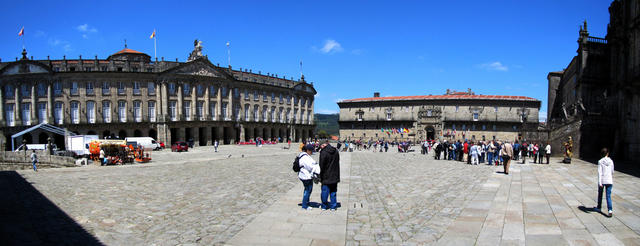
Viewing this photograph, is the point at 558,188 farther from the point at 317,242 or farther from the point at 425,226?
the point at 317,242

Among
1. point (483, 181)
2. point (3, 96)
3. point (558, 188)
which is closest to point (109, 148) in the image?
point (483, 181)

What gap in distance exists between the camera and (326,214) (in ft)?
A: 23.6

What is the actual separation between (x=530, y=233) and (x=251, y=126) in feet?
165

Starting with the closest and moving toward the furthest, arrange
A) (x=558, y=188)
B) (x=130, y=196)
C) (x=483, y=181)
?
(x=130, y=196), (x=558, y=188), (x=483, y=181)

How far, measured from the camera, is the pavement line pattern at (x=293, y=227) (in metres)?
5.57

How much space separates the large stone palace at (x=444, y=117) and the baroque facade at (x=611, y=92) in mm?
27635

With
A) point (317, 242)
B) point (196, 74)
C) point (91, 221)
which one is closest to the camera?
point (317, 242)

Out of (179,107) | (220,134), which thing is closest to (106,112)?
(179,107)

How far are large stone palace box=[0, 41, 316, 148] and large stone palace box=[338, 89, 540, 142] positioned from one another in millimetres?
21564

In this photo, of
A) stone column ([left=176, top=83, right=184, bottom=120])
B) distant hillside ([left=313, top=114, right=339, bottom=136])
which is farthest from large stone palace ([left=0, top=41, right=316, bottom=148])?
distant hillside ([left=313, top=114, right=339, bottom=136])

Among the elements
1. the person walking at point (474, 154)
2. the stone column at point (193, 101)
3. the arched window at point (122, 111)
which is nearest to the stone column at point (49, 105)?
the arched window at point (122, 111)

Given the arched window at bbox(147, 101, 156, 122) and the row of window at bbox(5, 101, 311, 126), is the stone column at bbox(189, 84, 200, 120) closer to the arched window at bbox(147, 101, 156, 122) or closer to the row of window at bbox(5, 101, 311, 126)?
the row of window at bbox(5, 101, 311, 126)

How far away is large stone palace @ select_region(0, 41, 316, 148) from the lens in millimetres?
41156

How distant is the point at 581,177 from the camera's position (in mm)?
12703
